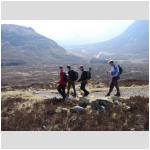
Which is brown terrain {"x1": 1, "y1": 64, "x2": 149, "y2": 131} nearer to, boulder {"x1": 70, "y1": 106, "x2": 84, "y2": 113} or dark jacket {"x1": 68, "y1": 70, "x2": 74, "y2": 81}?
boulder {"x1": 70, "y1": 106, "x2": 84, "y2": 113}

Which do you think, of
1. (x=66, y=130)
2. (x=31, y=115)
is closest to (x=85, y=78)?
(x=31, y=115)

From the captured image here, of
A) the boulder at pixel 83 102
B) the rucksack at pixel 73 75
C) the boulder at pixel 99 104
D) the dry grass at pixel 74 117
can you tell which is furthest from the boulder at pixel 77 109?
the rucksack at pixel 73 75

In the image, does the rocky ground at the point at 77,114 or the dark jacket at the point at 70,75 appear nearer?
the rocky ground at the point at 77,114

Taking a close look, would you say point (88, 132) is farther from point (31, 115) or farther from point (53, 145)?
point (31, 115)

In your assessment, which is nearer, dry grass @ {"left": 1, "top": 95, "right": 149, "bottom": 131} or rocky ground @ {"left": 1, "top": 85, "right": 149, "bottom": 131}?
dry grass @ {"left": 1, "top": 95, "right": 149, "bottom": 131}

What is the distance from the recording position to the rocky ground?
17047mm

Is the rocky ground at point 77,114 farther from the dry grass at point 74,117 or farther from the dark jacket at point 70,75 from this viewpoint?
the dark jacket at point 70,75

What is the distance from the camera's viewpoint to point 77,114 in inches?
730

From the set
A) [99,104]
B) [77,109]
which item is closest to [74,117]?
[77,109]

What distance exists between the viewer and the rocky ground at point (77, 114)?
671 inches

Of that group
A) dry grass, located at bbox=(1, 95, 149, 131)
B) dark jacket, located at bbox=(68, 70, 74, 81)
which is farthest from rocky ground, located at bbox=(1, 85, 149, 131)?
dark jacket, located at bbox=(68, 70, 74, 81)

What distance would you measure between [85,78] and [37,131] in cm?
617

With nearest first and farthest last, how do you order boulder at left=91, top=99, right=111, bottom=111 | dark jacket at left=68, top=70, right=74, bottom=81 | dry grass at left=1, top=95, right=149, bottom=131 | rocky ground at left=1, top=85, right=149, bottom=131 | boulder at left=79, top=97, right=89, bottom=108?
1. dry grass at left=1, top=95, right=149, bottom=131
2. rocky ground at left=1, top=85, right=149, bottom=131
3. boulder at left=91, top=99, right=111, bottom=111
4. boulder at left=79, top=97, right=89, bottom=108
5. dark jacket at left=68, top=70, right=74, bottom=81

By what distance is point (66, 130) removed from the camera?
1680cm
